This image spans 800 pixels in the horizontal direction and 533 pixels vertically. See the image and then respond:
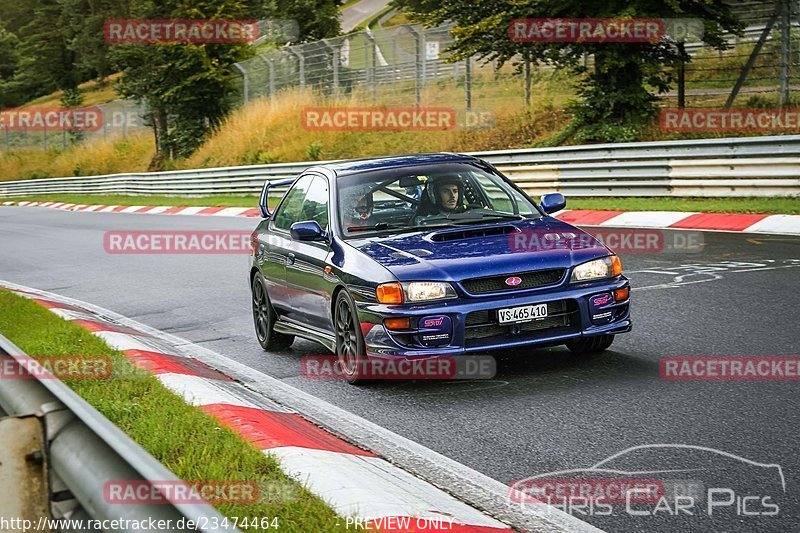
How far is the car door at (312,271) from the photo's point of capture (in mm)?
8367

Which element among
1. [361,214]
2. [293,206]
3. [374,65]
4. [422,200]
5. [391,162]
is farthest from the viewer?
[374,65]

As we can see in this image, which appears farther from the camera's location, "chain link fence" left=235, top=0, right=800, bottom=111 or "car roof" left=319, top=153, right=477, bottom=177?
"chain link fence" left=235, top=0, right=800, bottom=111

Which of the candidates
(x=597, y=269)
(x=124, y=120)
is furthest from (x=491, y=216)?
(x=124, y=120)

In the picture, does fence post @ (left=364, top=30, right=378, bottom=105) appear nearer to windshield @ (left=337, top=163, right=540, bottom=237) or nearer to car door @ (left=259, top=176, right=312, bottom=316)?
car door @ (left=259, top=176, right=312, bottom=316)

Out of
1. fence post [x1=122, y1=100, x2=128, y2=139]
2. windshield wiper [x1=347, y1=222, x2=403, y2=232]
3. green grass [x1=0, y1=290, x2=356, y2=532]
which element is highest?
windshield wiper [x1=347, y1=222, x2=403, y2=232]

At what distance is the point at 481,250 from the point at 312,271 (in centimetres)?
152

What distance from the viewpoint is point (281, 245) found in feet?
30.9

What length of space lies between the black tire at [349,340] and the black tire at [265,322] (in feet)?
5.10

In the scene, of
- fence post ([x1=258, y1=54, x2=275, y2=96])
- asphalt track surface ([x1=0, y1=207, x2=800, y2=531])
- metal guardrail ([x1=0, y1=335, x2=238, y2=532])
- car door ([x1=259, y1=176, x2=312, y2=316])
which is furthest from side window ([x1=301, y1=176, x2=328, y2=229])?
fence post ([x1=258, y1=54, x2=275, y2=96])

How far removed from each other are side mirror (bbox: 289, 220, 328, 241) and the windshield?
178mm

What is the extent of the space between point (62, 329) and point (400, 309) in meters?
4.12

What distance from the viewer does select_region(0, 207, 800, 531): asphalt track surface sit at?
5.18m

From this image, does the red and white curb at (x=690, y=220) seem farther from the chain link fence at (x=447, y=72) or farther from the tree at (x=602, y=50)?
the chain link fence at (x=447, y=72)

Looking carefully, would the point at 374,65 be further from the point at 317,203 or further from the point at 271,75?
the point at 317,203
